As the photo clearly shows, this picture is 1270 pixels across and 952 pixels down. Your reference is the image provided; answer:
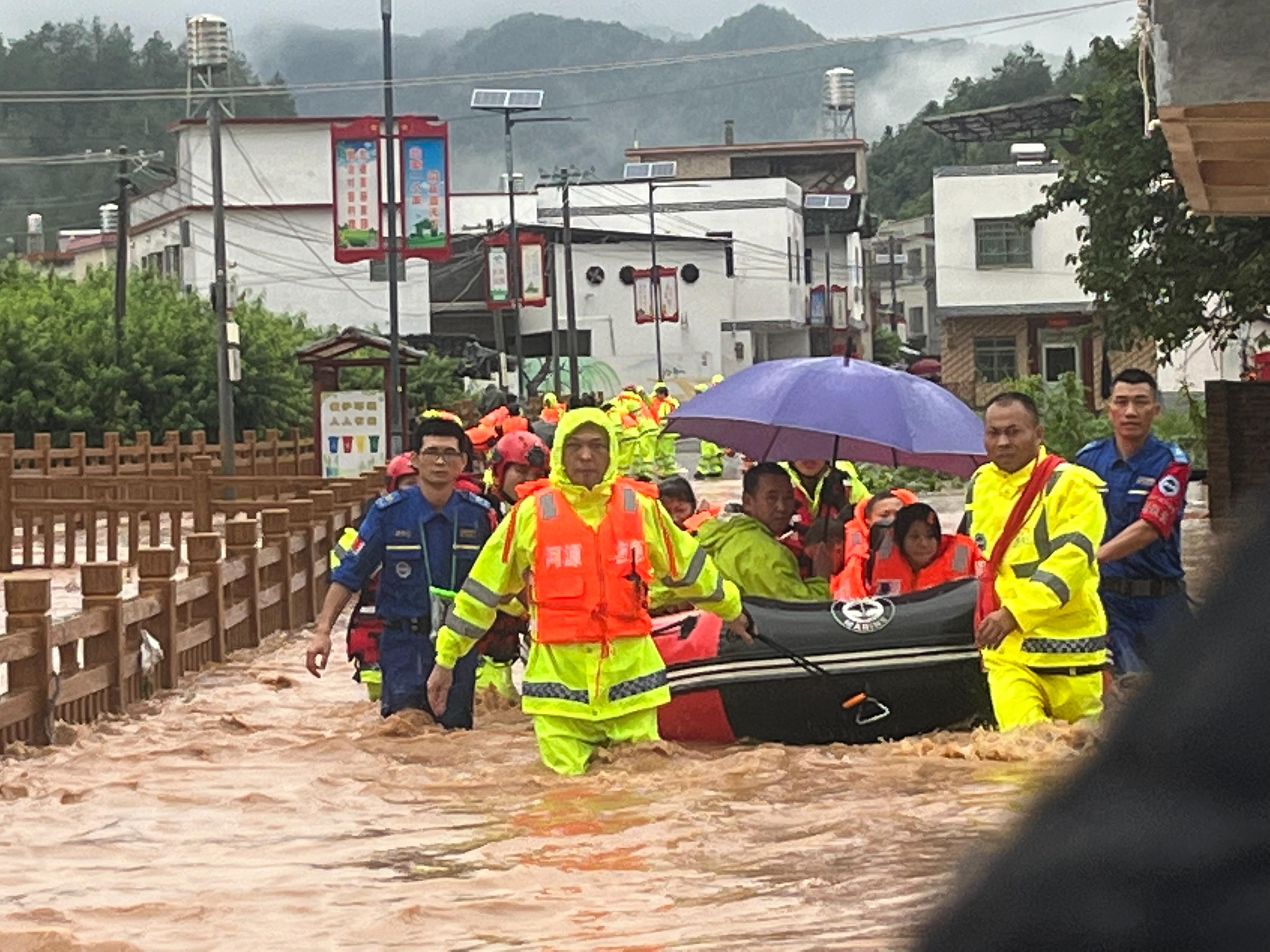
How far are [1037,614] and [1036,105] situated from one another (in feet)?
202

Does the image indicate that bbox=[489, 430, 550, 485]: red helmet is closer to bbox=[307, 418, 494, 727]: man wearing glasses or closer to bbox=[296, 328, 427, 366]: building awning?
bbox=[307, 418, 494, 727]: man wearing glasses

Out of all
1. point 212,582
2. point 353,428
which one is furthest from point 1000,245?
point 212,582

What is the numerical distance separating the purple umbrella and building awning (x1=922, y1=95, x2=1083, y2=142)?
2180 inches

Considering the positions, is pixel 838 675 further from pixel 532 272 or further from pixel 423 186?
pixel 532 272

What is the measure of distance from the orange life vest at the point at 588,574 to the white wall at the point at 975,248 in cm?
5594

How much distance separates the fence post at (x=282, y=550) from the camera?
59.3 feet

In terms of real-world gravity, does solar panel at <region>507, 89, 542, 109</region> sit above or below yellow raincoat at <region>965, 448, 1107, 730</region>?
above

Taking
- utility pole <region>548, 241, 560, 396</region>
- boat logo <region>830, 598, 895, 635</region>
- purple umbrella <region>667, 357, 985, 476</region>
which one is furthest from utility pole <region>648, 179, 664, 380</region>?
boat logo <region>830, 598, 895, 635</region>

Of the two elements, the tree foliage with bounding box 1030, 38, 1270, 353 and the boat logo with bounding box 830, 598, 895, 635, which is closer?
the boat logo with bounding box 830, 598, 895, 635

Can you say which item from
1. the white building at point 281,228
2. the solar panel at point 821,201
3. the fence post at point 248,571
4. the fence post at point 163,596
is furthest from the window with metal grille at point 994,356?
the fence post at point 163,596

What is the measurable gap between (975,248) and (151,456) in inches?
1393

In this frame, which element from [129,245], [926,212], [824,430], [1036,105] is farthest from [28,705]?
[926,212]

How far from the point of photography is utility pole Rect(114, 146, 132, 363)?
141ft

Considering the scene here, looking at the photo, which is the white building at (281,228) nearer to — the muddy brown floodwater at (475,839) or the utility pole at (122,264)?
the utility pole at (122,264)
